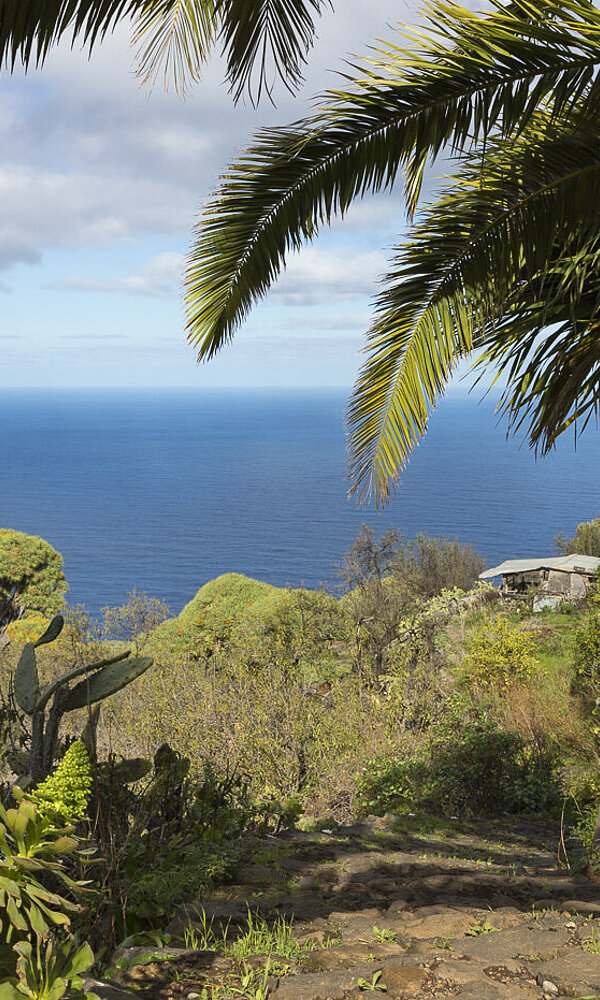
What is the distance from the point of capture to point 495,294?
14.7 feet

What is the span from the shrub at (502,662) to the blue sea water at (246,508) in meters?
36.0

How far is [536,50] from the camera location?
343cm

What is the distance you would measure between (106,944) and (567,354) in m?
4.10

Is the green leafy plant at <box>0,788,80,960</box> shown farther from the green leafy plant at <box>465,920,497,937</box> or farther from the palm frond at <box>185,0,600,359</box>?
the palm frond at <box>185,0,600,359</box>

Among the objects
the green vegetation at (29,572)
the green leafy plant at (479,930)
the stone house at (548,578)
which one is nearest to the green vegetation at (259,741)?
the green leafy plant at (479,930)

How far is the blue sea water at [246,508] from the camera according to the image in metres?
72.7

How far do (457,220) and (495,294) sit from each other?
1.61 feet

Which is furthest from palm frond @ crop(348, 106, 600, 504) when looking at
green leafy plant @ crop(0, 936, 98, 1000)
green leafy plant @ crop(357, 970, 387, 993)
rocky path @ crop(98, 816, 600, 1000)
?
green leafy plant @ crop(0, 936, 98, 1000)

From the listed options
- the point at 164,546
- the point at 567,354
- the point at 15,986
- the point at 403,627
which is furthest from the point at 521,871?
the point at 164,546

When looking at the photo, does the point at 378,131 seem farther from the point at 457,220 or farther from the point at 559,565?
the point at 559,565

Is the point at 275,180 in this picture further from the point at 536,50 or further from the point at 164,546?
the point at 164,546

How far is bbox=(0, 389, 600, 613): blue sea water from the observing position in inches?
2862

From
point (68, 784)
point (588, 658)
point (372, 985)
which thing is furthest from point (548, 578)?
point (68, 784)

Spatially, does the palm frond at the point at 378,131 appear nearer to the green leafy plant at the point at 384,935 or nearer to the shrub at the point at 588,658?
the green leafy plant at the point at 384,935
